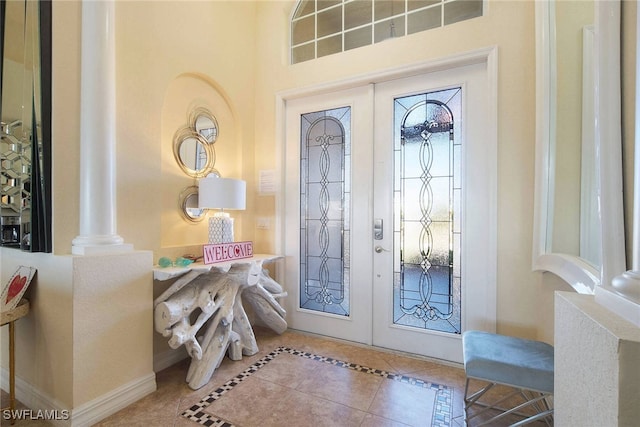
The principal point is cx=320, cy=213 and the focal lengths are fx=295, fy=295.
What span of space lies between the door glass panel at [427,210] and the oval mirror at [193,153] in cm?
170

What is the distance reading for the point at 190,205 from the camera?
2545 millimetres

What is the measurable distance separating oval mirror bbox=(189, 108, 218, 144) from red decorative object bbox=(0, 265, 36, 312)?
1.53 m

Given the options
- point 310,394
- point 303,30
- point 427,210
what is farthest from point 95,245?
point 303,30

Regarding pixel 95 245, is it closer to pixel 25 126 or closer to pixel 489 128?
pixel 25 126

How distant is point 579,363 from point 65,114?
2674mm

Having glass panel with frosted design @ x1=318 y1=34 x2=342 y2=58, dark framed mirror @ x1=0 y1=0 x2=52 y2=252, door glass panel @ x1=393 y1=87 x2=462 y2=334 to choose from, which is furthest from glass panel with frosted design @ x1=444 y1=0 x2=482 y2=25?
dark framed mirror @ x1=0 y1=0 x2=52 y2=252

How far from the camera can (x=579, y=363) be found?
2.52ft

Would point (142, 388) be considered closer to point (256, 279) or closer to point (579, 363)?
point (256, 279)

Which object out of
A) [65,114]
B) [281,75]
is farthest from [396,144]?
[65,114]

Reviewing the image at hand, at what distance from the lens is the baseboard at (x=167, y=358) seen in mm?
2244

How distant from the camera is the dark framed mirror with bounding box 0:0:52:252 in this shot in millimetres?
1749

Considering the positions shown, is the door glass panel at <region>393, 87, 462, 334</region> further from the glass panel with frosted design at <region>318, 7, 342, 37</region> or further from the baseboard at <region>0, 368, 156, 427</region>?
the baseboard at <region>0, 368, 156, 427</region>

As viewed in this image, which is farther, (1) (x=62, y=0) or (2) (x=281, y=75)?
(2) (x=281, y=75)

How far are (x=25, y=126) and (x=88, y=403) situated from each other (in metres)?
1.70
